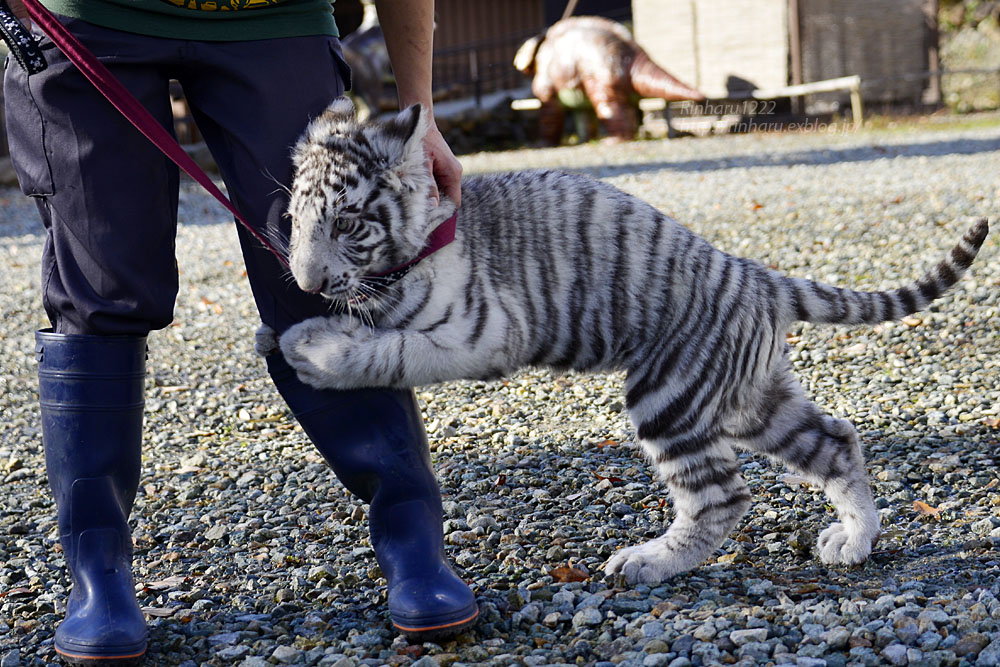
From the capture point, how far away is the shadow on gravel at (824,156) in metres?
13.2

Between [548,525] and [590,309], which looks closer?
[590,309]

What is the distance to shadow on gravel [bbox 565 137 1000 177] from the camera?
13203mm

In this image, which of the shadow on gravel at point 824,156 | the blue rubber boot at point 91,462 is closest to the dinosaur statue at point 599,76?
the shadow on gravel at point 824,156

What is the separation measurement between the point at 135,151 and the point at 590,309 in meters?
1.26

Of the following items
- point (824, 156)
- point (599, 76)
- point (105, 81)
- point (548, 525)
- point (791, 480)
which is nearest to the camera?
point (105, 81)

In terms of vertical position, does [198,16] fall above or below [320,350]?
above

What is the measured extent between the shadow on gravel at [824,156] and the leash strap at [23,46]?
11.0 meters

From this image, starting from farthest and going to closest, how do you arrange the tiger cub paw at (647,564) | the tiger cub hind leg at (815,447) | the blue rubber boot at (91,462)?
the tiger cub hind leg at (815,447) → the tiger cub paw at (647,564) → the blue rubber boot at (91,462)

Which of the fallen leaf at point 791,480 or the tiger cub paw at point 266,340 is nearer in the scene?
the tiger cub paw at point 266,340

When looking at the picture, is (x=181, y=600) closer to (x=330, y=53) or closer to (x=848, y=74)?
(x=330, y=53)

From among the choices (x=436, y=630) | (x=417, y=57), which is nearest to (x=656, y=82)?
(x=417, y=57)

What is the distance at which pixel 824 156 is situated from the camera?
535 inches

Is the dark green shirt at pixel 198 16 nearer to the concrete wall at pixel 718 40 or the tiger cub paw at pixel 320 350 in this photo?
the tiger cub paw at pixel 320 350

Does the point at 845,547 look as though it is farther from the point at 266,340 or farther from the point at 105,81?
the point at 105,81
